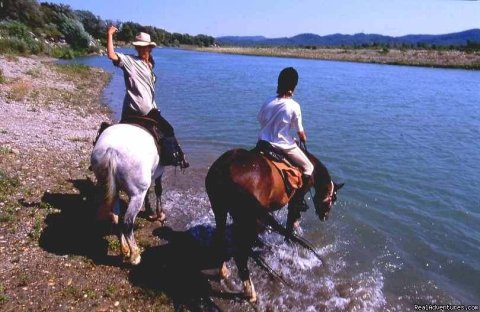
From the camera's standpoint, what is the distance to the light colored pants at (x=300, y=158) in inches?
236

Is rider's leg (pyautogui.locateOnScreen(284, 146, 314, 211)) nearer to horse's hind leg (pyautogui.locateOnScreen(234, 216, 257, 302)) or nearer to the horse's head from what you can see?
the horse's head

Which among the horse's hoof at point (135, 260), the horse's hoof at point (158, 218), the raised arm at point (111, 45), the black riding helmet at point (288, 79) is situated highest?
the raised arm at point (111, 45)

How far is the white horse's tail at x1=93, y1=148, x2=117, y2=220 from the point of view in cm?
503

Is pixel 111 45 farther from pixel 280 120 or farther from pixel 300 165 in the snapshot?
pixel 300 165

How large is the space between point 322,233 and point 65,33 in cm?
6430

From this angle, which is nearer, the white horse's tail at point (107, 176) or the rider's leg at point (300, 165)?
the white horse's tail at point (107, 176)

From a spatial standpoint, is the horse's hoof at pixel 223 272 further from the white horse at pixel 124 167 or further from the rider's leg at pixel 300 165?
the rider's leg at pixel 300 165

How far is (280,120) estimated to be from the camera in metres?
5.64

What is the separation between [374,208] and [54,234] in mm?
6870

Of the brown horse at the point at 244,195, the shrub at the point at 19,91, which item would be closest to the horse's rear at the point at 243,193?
the brown horse at the point at 244,195

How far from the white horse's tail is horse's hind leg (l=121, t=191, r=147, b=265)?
0.28 meters

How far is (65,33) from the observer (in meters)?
60.7

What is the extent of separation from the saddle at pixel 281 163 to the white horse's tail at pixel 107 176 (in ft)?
7.00

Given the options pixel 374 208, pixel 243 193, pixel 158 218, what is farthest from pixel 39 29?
pixel 243 193
